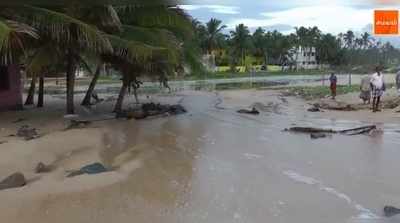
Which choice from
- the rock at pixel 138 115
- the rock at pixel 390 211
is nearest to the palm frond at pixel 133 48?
the rock at pixel 138 115

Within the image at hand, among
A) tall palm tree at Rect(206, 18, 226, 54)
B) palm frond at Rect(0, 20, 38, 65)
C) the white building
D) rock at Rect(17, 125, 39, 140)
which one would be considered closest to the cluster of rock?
palm frond at Rect(0, 20, 38, 65)

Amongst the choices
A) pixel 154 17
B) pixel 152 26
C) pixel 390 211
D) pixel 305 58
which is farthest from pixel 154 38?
pixel 305 58

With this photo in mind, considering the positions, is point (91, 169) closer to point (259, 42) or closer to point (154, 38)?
point (154, 38)

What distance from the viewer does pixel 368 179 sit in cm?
859

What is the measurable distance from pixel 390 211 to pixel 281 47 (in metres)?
90.1

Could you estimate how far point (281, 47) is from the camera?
313 ft

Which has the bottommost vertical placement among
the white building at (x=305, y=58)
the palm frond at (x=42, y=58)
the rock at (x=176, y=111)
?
the rock at (x=176, y=111)

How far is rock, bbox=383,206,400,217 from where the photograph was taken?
6539mm

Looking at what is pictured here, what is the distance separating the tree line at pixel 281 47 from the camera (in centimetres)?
8169

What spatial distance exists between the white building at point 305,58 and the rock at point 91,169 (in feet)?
308

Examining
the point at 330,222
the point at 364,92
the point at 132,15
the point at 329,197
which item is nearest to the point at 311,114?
the point at 364,92

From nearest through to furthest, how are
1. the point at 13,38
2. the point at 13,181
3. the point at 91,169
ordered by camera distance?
the point at 13,181 < the point at 91,169 < the point at 13,38

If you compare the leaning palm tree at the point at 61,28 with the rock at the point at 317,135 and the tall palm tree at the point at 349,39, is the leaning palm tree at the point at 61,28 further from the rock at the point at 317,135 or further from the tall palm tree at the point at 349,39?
the tall palm tree at the point at 349,39

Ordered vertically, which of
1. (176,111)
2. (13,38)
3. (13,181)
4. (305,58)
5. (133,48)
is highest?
(305,58)
